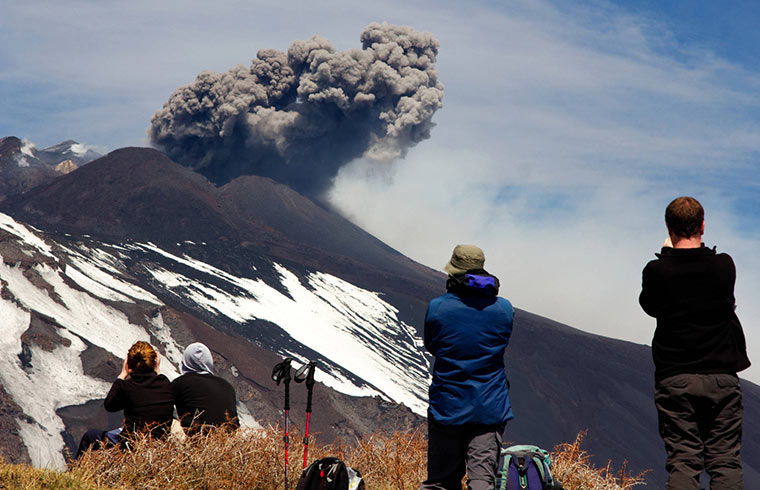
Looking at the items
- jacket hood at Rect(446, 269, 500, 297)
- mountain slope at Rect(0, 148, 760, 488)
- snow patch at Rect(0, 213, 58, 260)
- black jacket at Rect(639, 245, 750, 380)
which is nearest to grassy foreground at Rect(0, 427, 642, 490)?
jacket hood at Rect(446, 269, 500, 297)

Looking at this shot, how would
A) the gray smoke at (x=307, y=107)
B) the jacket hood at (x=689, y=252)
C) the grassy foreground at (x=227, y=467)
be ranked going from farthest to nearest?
the gray smoke at (x=307, y=107) < the grassy foreground at (x=227, y=467) < the jacket hood at (x=689, y=252)

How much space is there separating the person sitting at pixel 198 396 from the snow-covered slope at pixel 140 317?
28.2 m

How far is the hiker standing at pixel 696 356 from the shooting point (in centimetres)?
390

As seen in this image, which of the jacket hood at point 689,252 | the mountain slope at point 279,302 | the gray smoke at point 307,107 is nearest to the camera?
the jacket hood at point 689,252

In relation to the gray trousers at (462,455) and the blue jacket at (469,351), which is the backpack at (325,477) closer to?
the gray trousers at (462,455)

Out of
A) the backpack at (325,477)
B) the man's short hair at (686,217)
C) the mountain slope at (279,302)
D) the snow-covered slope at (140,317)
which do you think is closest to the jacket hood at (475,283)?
the man's short hair at (686,217)

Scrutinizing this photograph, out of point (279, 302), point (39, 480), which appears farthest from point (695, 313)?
point (279, 302)

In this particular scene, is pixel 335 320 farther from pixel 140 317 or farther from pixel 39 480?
pixel 39 480

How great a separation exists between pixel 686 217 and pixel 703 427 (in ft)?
3.50

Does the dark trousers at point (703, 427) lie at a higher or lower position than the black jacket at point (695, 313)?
lower

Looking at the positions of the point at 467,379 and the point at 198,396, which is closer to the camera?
the point at 467,379

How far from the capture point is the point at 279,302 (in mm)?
70188

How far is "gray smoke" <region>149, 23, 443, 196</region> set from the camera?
89.0 metres

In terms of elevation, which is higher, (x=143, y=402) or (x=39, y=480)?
(x=143, y=402)
